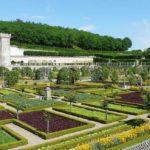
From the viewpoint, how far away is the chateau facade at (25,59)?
76188 mm

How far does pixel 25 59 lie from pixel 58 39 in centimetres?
2821

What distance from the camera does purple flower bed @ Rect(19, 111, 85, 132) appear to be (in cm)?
2658

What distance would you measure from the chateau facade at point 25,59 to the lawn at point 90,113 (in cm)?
Answer: 4327

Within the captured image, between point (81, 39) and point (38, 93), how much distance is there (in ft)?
262

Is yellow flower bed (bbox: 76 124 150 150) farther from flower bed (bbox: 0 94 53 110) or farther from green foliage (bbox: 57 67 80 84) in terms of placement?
green foliage (bbox: 57 67 80 84)

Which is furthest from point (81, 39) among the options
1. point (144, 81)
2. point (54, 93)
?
point (54, 93)

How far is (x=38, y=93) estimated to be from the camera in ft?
138

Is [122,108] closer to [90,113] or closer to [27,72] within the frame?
[90,113]

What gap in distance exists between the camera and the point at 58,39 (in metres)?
112

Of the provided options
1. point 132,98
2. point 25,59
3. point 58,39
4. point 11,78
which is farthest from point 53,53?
point 132,98

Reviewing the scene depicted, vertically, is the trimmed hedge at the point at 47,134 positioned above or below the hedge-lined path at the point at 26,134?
above

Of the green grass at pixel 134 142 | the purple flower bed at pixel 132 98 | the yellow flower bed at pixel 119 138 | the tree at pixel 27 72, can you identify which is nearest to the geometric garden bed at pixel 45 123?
the yellow flower bed at pixel 119 138

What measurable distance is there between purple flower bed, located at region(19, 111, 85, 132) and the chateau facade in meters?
45.3

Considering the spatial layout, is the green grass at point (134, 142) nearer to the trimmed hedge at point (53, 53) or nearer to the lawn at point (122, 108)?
the lawn at point (122, 108)
